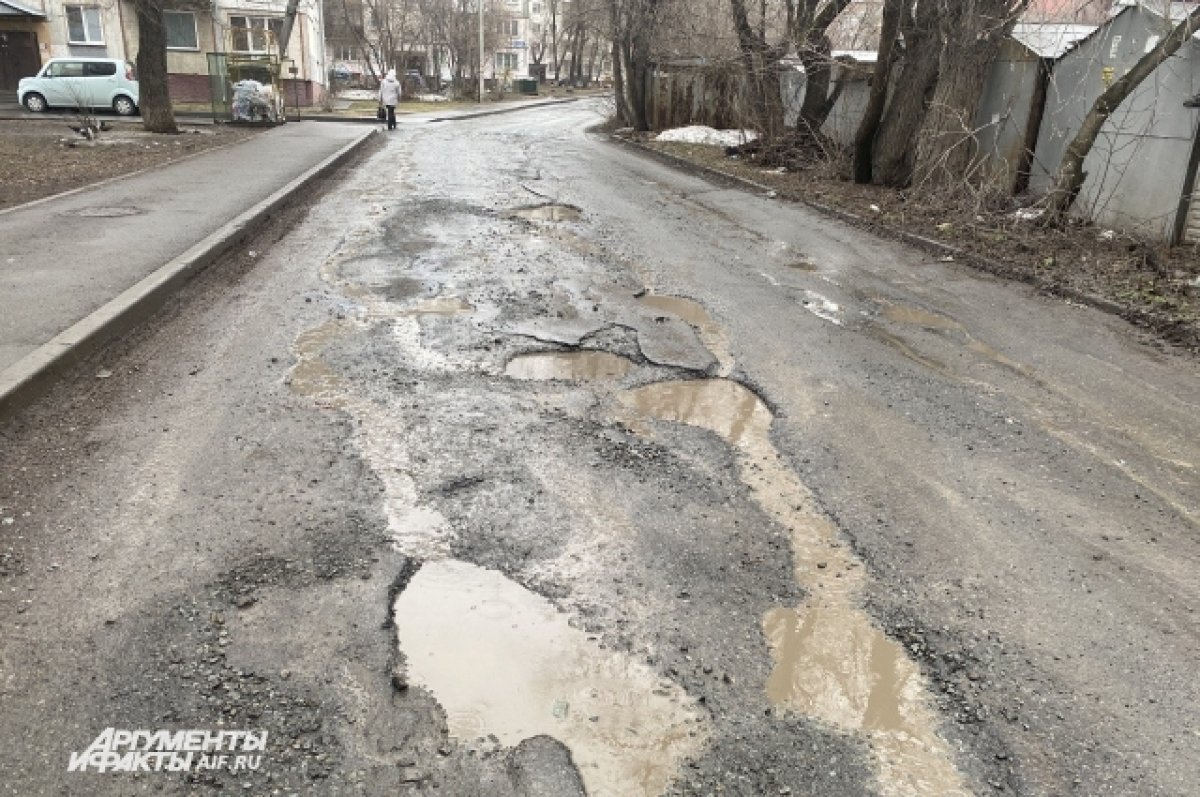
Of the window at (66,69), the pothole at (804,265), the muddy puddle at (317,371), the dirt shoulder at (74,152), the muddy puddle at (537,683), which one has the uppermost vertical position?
the window at (66,69)

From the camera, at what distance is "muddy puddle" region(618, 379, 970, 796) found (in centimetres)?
241

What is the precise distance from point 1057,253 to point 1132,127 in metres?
1.96

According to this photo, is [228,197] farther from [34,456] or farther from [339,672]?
[339,672]

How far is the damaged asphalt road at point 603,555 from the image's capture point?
2.41 metres

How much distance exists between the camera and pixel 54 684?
249 cm

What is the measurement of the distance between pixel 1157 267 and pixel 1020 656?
715 cm

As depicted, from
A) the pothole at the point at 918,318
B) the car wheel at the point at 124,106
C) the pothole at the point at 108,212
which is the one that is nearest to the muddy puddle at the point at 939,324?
the pothole at the point at 918,318

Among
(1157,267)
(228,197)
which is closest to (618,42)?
(228,197)

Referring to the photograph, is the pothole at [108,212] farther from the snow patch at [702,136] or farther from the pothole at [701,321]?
the snow patch at [702,136]

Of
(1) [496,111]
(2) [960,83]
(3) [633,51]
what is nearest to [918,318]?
(2) [960,83]

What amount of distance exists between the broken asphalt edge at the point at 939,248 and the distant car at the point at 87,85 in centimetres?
1949

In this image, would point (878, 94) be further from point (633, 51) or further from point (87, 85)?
point (87, 85)

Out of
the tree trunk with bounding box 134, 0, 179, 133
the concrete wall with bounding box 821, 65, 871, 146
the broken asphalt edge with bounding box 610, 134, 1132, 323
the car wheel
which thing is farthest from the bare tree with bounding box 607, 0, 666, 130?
the car wheel

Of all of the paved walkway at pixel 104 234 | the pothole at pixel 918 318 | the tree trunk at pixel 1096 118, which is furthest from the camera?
the tree trunk at pixel 1096 118
